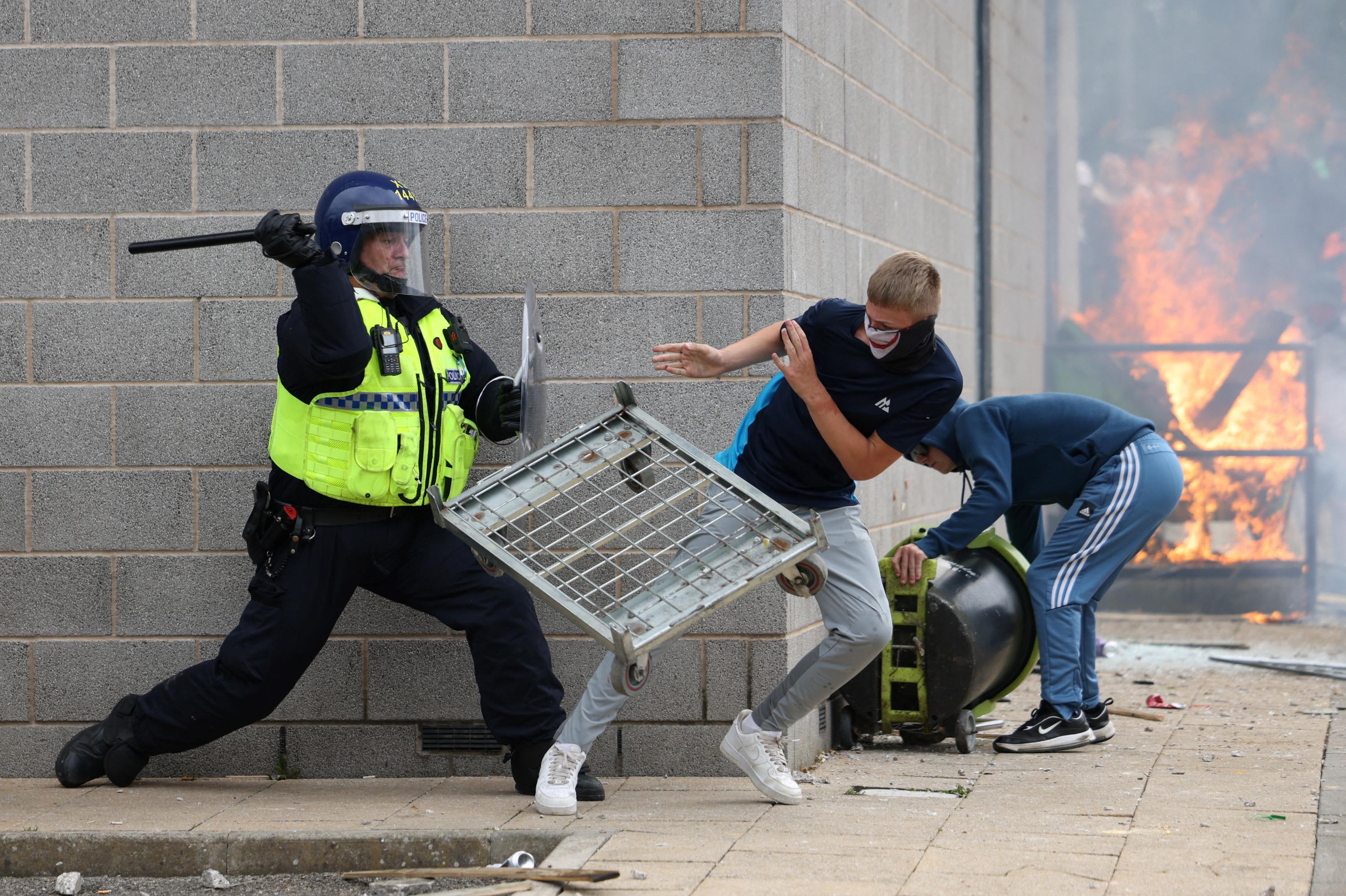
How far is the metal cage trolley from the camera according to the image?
157 inches

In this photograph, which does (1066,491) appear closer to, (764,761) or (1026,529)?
(1026,529)

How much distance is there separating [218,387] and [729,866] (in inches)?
99.6

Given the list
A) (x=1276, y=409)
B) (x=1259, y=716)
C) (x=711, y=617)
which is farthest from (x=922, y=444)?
(x=1276, y=409)

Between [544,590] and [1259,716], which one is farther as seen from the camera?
[1259,716]

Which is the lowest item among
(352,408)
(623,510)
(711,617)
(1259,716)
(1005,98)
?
(1259,716)

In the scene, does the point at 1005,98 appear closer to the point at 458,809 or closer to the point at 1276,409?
the point at 1276,409

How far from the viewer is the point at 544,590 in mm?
3996

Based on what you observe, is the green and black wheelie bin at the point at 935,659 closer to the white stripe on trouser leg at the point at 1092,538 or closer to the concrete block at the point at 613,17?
the white stripe on trouser leg at the point at 1092,538

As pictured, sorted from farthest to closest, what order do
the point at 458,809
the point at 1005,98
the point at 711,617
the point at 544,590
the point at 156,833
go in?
1. the point at 1005,98
2. the point at 711,617
3. the point at 458,809
4. the point at 156,833
5. the point at 544,590

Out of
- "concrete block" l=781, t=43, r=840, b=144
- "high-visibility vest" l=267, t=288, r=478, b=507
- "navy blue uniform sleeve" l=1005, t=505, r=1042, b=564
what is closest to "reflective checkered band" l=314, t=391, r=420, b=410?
"high-visibility vest" l=267, t=288, r=478, b=507

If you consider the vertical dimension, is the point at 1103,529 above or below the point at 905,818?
above

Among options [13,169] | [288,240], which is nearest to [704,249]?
[288,240]

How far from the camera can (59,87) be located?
5.35 m

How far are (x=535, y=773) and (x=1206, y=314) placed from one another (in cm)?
832
